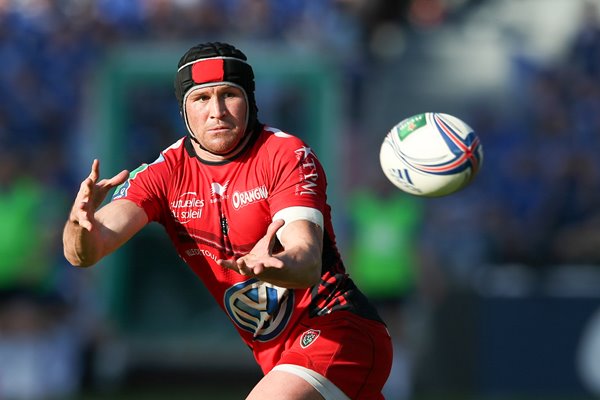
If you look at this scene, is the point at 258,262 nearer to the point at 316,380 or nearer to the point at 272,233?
the point at 272,233

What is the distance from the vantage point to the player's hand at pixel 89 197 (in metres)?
5.03

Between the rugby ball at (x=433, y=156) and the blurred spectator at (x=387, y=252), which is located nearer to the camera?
the rugby ball at (x=433, y=156)

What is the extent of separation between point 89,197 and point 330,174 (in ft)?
30.0

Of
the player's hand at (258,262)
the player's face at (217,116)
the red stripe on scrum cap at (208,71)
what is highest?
the red stripe on scrum cap at (208,71)

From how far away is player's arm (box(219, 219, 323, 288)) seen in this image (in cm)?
455

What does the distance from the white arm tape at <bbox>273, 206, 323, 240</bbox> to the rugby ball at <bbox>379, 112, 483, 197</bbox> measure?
Result: 907 millimetres

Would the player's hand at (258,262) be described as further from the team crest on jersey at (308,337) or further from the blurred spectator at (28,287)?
the blurred spectator at (28,287)

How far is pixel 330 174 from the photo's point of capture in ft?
46.3

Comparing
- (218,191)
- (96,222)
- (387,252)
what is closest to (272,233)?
(218,191)

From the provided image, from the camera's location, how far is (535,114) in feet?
48.8

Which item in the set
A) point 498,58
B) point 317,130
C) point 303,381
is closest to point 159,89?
point 317,130

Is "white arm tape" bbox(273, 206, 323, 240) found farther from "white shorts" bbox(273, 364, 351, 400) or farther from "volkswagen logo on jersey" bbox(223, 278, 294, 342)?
"white shorts" bbox(273, 364, 351, 400)

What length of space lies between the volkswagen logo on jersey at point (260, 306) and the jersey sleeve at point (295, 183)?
0.43 metres

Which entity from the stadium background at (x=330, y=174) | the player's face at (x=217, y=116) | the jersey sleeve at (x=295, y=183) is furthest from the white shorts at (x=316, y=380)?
the stadium background at (x=330, y=174)
